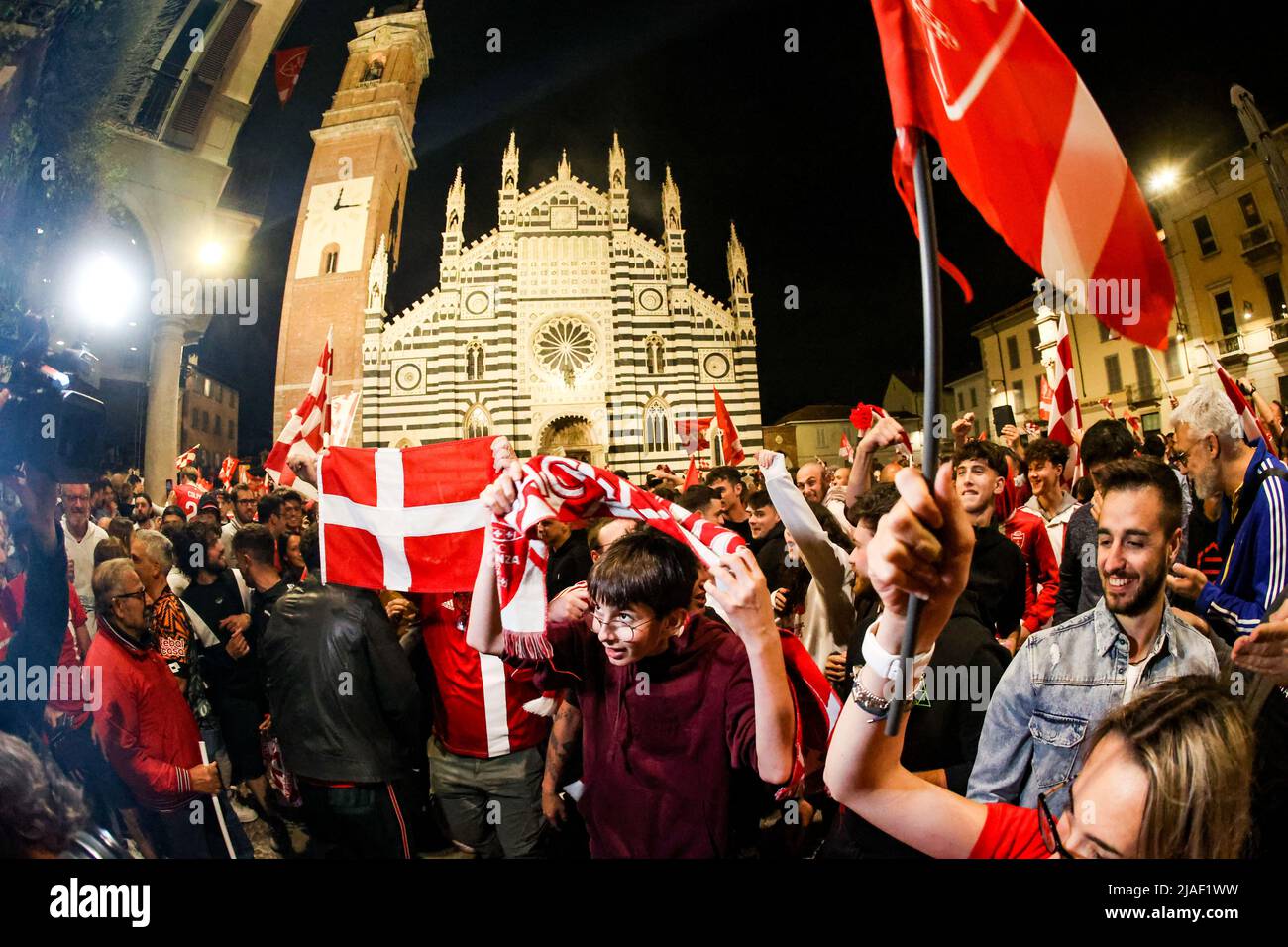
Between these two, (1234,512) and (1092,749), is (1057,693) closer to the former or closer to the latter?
(1092,749)

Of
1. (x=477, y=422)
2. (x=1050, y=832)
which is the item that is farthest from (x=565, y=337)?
(x=1050, y=832)

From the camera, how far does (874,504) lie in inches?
114

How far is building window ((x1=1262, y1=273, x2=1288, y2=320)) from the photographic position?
4984 millimetres

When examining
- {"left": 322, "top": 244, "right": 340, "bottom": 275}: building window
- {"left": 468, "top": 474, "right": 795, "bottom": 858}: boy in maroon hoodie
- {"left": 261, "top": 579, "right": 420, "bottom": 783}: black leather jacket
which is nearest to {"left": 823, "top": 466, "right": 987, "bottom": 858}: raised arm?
{"left": 468, "top": 474, "right": 795, "bottom": 858}: boy in maroon hoodie

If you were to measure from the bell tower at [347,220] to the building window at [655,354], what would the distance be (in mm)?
2842

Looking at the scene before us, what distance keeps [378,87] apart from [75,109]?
2356mm

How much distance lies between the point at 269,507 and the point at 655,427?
3968mm

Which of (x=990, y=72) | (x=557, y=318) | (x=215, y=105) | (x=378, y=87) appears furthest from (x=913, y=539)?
(x=215, y=105)

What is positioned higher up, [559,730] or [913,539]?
[913,539]

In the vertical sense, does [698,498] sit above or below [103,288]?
below

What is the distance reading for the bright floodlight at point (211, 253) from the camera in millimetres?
6656

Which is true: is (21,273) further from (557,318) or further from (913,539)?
(913,539)

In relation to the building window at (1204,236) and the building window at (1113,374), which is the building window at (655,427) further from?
the building window at (1204,236)

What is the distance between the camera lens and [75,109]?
5.07 meters
